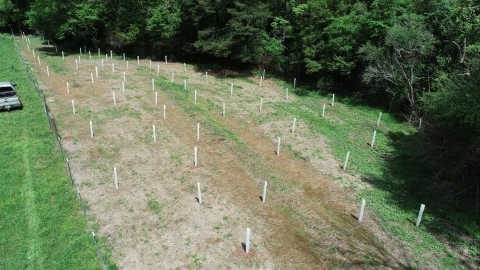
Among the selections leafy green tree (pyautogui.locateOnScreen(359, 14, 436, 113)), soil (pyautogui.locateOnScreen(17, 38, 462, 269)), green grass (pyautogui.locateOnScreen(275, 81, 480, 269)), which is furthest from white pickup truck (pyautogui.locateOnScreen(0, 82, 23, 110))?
leafy green tree (pyautogui.locateOnScreen(359, 14, 436, 113))

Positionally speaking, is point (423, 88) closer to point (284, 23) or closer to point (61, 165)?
point (284, 23)

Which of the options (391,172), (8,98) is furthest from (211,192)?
(8,98)

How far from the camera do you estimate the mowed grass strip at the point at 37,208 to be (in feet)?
31.3

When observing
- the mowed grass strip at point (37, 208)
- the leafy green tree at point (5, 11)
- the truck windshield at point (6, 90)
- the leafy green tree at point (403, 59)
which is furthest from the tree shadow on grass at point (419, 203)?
the leafy green tree at point (5, 11)

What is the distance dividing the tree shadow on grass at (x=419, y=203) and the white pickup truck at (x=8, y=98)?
2114 cm

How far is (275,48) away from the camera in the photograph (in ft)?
102

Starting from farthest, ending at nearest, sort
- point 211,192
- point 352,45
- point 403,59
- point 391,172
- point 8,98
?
point 352,45, point 403,59, point 8,98, point 391,172, point 211,192

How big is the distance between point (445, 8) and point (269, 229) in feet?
63.4

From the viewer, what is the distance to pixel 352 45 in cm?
2531

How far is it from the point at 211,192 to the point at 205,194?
0.91ft

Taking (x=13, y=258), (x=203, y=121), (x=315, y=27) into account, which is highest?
(x=315, y=27)

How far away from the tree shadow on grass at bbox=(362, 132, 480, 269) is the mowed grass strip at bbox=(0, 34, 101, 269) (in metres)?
10.3

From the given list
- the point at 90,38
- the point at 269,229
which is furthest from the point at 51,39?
the point at 269,229

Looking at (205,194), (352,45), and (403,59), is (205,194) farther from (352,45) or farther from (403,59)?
(352,45)
